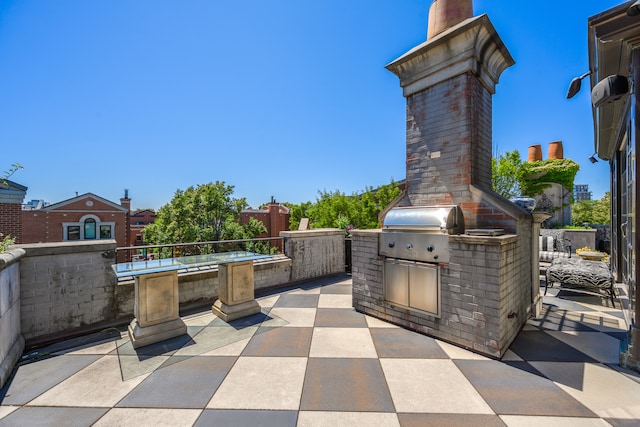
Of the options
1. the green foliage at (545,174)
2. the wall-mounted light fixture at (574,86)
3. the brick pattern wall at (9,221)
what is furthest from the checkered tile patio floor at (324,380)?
the green foliage at (545,174)

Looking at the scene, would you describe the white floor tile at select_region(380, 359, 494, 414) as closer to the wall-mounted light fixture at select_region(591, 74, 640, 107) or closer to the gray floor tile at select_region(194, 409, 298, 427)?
A: the gray floor tile at select_region(194, 409, 298, 427)

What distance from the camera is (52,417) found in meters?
2.38

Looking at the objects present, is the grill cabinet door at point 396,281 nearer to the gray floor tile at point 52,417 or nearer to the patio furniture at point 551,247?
the gray floor tile at point 52,417

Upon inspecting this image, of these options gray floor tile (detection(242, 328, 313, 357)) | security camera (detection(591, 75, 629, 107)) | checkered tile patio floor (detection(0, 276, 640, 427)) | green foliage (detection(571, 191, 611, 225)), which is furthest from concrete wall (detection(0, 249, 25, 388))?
green foliage (detection(571, 191, 611, 225))

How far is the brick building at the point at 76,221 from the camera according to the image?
20906 millimetres

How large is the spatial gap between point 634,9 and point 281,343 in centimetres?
539

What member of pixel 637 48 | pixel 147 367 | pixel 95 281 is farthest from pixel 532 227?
pixel 95 281

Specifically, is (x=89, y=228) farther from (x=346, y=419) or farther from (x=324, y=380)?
(x=346, y=419)

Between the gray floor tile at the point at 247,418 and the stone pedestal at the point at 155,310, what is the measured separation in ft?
6.40

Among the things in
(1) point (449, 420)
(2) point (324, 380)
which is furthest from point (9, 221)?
(1) point (449, 420)

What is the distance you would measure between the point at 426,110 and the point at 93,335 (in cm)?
669

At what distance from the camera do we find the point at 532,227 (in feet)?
15.4

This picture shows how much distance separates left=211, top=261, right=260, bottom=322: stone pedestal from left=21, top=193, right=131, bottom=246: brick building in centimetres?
2430

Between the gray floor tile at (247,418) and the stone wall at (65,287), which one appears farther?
the stone wall at (65,287)
